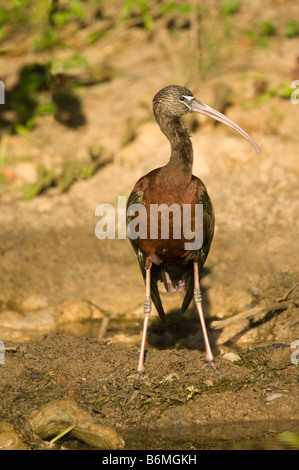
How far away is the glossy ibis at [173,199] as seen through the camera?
582 centimetres

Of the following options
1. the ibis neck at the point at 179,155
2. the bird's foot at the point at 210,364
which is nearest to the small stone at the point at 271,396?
the bird's foot at the point at 210,364

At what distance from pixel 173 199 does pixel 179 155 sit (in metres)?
0.40

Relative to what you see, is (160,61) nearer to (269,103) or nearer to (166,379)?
(269,103)

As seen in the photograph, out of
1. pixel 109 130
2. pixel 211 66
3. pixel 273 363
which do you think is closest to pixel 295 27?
pixel 211 66

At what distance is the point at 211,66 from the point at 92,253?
4523 millimetres

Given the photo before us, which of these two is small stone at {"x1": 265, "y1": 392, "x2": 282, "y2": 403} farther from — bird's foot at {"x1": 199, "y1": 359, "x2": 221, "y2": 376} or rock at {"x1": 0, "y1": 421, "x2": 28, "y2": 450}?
rock at {"x1": 0, "y1": 421, "x2": 28, "y2": 450}

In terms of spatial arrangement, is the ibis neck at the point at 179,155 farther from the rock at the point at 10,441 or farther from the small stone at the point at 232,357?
the rock at the point at 10,441


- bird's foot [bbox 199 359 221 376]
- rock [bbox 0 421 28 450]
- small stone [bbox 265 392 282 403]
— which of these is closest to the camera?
rock [bbox 0 421 28 450]

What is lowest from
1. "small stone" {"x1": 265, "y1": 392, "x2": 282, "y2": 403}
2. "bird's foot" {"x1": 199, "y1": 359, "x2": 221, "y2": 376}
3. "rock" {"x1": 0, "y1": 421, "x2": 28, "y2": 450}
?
"rock" {"x1": 0, "y1": 421, "x2": 28, "y2": 450}

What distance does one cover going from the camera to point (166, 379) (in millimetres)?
5645

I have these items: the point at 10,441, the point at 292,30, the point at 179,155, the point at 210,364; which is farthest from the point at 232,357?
the point at 292,30

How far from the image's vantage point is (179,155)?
19.2ft

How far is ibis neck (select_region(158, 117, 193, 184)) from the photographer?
5824mm

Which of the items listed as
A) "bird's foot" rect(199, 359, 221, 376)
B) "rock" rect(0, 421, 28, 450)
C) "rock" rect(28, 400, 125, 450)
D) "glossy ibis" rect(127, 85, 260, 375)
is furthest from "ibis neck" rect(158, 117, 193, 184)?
"rock" rect(0, 421, 28, 450)
